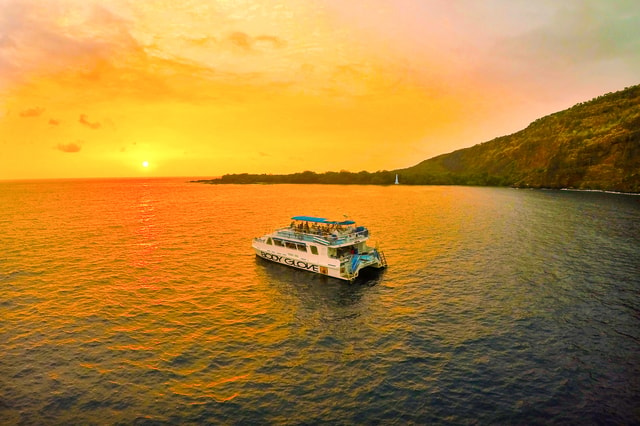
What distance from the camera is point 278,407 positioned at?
23.5m

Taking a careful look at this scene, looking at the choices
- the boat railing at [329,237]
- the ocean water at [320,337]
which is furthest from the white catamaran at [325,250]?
the ocean water at [320,337]

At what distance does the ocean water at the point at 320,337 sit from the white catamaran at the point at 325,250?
82.3 inches

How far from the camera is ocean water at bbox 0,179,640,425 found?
77.6ft

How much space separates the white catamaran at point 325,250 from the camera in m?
51.2

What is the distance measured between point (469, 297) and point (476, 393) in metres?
19.8

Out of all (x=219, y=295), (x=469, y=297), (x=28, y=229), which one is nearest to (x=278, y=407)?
(x=219, y=295)

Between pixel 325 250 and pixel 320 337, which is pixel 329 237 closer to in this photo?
pixel 325 250

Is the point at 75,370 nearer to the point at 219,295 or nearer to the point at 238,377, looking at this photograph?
the point at 238,377

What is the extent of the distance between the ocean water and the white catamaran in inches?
82.3

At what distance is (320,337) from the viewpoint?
1321 inches

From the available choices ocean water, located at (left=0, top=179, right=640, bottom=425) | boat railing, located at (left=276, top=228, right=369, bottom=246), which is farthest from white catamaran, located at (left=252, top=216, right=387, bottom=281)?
ocean water, located at (left=0, top=179, right=640, bottom=425)

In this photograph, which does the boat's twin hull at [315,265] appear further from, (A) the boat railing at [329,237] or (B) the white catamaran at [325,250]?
(A) the boat railing at [329,237]

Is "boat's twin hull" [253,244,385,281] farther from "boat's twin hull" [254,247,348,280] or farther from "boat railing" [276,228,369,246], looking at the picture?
"boat railing" [276,228,369,246]

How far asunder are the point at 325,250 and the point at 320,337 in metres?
19.6
